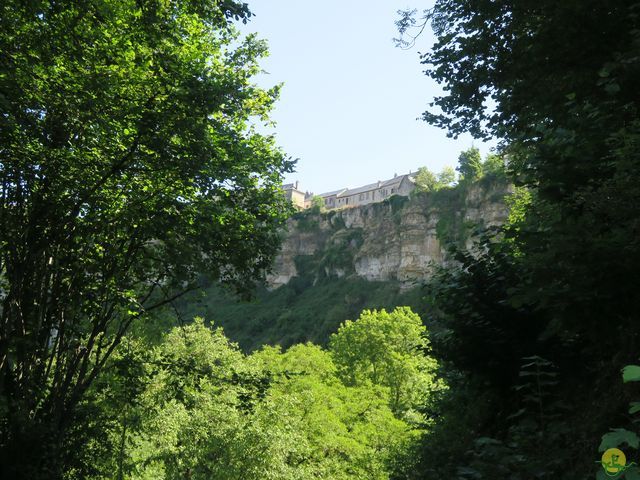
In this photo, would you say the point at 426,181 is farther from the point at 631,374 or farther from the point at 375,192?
the point at 631,374

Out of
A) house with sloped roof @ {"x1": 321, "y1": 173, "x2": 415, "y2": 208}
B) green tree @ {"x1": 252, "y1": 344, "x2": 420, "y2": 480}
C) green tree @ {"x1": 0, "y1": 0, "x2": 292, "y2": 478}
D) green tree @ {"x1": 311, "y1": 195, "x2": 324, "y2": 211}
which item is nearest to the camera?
green tree @ {"x1": 0, "y1": 0, "x2": 292, "y2": 478}

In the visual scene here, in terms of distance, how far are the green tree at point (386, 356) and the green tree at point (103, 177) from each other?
2579 centimetres

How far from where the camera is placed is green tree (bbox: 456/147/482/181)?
7875cm

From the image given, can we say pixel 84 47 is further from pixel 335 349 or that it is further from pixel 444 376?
pixel 335 349

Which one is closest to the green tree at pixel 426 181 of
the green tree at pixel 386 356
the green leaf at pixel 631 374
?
the green tree at pixel 386 356

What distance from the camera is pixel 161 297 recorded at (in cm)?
1289

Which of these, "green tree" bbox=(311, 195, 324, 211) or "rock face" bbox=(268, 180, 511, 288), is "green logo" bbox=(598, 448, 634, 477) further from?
"green tree" bbox=(311, 195, 324, 211)

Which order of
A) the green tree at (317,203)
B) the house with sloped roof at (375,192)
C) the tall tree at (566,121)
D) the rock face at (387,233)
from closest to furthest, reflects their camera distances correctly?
the tall tree at (566,121) < the rock face at (387,233) < the house with sloped roof at (375,192) < the green tree at (317,203)

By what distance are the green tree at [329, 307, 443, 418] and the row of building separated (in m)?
58.1

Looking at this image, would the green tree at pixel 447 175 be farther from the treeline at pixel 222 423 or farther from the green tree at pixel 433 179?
the treeline at pixel 222 423

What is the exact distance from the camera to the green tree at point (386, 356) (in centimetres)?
3612

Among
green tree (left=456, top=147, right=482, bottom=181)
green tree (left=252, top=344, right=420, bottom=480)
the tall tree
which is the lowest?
green tree (left=252, top=344, right=420, bottom=480)

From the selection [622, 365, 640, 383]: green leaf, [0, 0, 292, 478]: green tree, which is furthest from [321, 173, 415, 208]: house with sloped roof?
[622, 365, 640, 383]: green leaf

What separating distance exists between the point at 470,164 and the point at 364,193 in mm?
37222
